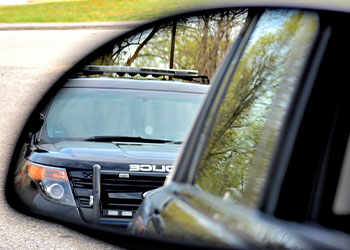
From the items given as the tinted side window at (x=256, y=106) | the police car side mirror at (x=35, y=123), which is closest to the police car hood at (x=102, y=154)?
the police car side mirror at (x=35, y=123)

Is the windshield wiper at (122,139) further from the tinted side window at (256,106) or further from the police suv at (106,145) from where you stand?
the tinted side window at (256,106)

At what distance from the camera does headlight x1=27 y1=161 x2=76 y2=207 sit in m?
2.10

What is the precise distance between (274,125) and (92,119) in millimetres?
1857

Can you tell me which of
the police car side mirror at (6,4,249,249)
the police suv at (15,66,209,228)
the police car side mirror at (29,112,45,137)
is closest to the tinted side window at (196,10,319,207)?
the police car side mirror at (6,4,249,249)

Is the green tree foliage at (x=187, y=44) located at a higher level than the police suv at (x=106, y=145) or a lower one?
higher

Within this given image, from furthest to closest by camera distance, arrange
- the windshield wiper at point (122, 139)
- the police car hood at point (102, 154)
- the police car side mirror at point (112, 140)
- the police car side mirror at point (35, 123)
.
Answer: the windshield wiper at point (122, 139)
the police car side mirror at point (35, 123)
the police car hood at point (102, 154)
the police car side mirror at point (112, 140)

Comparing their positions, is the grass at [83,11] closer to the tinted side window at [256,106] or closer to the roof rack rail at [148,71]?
the roof rack rail at [148,71]

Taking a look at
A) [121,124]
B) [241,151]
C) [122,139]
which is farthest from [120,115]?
[241,151]

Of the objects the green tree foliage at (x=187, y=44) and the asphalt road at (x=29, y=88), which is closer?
the green tree foliage at (x=187, y=44)

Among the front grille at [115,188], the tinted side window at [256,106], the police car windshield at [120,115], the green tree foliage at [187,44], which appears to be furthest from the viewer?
the police car windshield at [120,115]

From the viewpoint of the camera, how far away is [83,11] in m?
25.5

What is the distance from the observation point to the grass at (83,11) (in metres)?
22.9

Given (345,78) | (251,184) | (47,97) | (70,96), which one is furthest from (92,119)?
(345,78)

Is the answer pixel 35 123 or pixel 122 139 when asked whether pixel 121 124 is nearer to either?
pixel 122 139
